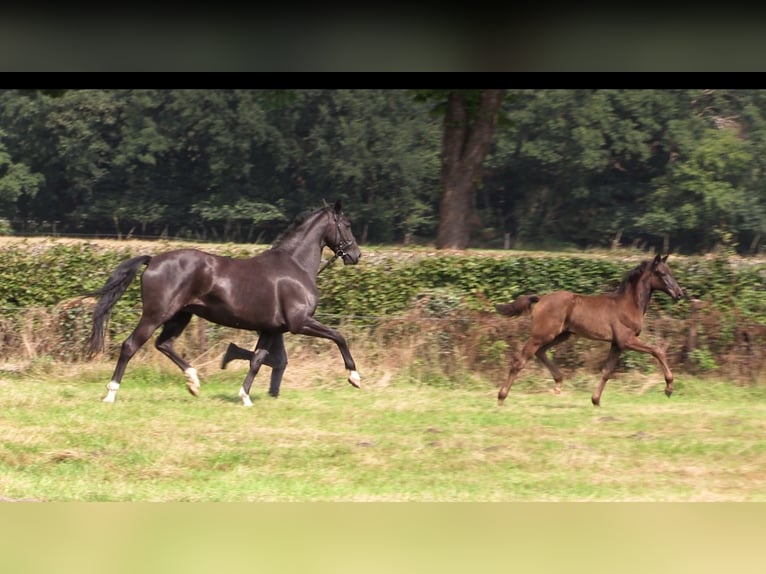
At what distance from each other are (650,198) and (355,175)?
1112cm

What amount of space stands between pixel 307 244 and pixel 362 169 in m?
33.6

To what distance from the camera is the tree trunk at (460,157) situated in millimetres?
18938

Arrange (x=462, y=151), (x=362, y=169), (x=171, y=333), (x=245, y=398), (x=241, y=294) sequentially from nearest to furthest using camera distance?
(x=245, y=398) < (x=241, y=294) < (x=171, y=333) < (x=462, y=151) < (x=362, y=169)

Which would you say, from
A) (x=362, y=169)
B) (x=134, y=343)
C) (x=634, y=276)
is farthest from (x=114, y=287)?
(x=362, y=169)

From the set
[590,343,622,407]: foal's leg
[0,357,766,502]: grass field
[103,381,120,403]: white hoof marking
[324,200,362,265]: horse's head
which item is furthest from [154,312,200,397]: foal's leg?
[590,343,622,407]: foal's leg

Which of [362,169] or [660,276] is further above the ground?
[660,276]

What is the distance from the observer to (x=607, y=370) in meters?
10.1

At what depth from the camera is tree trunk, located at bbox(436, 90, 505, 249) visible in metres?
18.9

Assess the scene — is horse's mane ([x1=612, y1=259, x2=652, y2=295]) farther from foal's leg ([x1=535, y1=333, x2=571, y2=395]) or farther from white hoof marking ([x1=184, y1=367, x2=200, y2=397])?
white hoof marking ([x1=184, y1=367, x2=200, y2=397])

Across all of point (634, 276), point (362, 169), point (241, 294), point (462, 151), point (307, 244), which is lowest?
point (362, 169)

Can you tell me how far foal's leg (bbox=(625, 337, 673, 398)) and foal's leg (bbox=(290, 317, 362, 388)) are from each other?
253 centimetres

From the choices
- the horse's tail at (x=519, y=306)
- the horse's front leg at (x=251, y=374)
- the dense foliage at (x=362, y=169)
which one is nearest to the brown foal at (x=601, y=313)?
the horse's tail at (x=519, y=306)

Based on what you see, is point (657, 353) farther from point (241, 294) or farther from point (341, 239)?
point (241, 294)

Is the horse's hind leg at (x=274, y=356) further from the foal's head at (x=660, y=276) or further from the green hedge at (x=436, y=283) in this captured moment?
the foal's head at (x=660, y=276)
